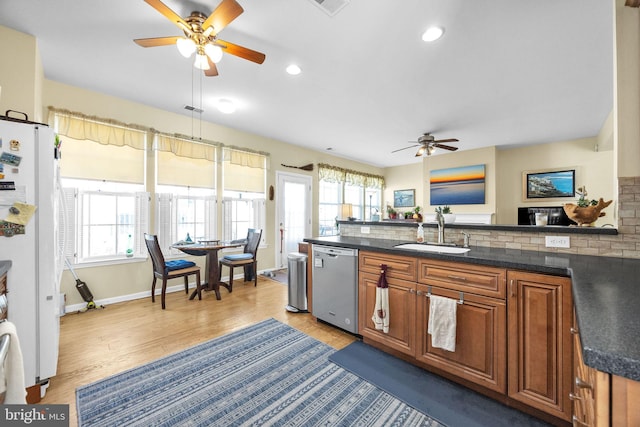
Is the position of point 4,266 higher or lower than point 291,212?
lower

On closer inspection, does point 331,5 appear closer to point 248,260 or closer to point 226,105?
point 226,105

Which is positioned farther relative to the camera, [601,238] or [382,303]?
[382,303]

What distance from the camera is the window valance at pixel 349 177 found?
6.33m

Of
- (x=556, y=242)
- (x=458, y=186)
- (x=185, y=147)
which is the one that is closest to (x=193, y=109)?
(x=185, y=147)

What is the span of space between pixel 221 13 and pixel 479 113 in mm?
3849

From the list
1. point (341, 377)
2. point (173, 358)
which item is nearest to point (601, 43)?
point (341, 377)

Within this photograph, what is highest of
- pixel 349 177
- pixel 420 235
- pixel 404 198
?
pixel 349 177

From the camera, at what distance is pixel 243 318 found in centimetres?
293

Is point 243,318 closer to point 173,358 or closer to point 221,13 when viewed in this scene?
point 173,358

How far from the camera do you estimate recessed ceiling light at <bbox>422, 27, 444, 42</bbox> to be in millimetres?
2104

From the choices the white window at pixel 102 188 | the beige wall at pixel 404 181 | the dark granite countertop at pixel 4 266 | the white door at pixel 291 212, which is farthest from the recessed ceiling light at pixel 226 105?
the beige wall at pixel 404 181

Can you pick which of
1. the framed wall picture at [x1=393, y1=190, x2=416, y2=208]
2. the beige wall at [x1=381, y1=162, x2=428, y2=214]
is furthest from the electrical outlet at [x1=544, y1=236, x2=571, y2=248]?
the framed wall picture at [x1=393, y1=190, x2=416, y2=208]

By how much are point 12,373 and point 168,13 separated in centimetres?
202

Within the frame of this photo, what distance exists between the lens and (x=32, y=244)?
1643 mm
